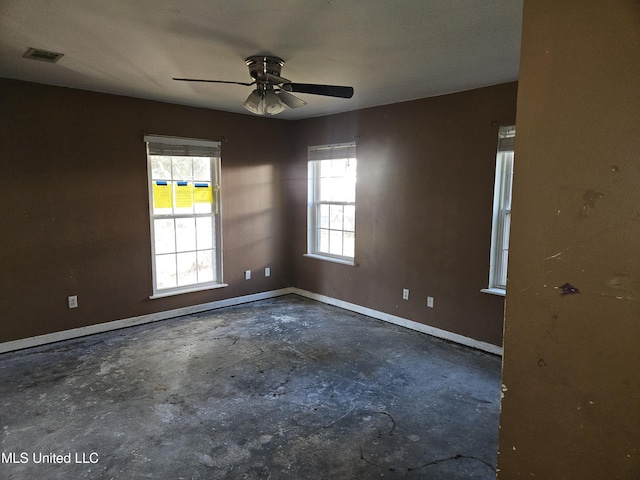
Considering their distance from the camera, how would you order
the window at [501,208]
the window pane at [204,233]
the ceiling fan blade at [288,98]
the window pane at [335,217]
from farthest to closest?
1. the window pane at [335,217]
2. the window pane at [204,233]
3. the window at [501,208]
4. the ceiling fan blade at [288,98]

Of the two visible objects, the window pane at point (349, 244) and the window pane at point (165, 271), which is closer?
the window pane at point (165, 271)

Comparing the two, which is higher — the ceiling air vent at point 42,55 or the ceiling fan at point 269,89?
the ceiling air vent at point 42,55

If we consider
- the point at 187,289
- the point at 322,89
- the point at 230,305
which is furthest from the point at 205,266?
the point at 322,89

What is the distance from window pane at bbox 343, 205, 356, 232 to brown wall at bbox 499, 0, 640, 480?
13.6 ft

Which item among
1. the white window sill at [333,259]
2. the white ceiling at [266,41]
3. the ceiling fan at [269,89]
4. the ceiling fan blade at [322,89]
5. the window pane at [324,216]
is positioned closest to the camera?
the white ceiling at [266,41]

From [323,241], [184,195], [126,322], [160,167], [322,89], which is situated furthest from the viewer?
[323,241]

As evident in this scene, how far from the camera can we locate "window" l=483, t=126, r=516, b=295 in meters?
3.52

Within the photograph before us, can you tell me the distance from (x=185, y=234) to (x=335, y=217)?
1.90 m

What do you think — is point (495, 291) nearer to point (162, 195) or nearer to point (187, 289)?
point (187, 289)

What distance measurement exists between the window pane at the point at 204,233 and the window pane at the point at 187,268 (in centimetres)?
16

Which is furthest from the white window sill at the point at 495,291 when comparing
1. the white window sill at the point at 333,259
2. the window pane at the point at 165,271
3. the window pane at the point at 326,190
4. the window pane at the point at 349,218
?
the window pane at the point at 165,271

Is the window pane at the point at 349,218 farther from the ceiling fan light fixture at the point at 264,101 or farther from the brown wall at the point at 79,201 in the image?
the ceiling fan light fixture at the point at 264,101

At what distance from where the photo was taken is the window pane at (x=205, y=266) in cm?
492

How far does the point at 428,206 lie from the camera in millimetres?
4109
